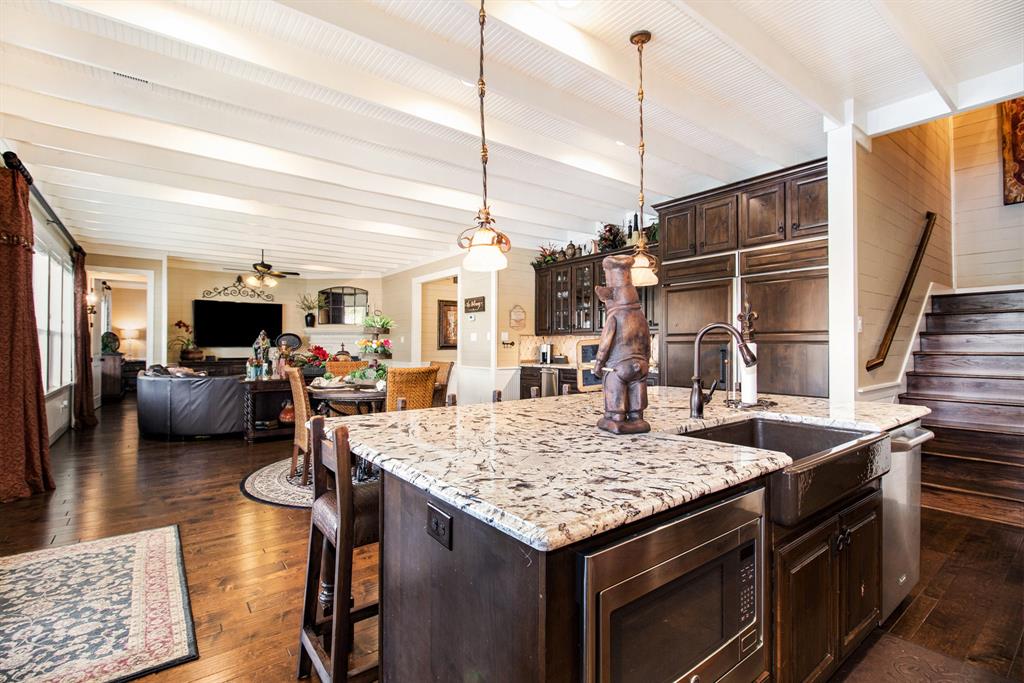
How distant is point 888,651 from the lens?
6.02 feet

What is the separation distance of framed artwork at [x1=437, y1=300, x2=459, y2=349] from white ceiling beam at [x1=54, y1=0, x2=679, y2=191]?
18.5 ft

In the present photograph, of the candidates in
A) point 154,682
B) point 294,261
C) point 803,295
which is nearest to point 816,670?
point 154,682

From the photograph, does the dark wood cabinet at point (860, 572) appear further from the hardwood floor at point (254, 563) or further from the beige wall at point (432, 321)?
the beige wall at point (432, 321)

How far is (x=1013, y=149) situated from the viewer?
484 centimetres

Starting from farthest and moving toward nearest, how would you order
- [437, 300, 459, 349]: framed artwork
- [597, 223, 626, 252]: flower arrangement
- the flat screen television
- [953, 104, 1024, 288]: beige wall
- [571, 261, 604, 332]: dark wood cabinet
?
the flat screen television < [437, 300, 459, 349]: framed artwork < [571, 261, 604, 332]: dark wood cabinet < [597, 223, 626, 252]: flower arrangement < [953, 104, 1024, 288]: beige wall

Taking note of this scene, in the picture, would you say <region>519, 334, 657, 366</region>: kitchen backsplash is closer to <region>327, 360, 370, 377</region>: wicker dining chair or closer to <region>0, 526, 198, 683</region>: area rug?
<region>327, 360, 370, 377</region>: wicker dining chair

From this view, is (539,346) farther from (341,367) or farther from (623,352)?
(623,352)

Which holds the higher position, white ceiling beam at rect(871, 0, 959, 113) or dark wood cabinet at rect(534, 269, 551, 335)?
white ceiling beam at rect(871, 0, 959, 113)

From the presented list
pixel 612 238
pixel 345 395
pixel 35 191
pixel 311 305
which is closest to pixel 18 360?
pixel 35 191

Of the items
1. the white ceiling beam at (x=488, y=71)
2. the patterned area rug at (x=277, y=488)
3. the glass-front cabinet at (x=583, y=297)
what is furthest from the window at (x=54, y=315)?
the glass-front cabinet at (x=583, y=297)

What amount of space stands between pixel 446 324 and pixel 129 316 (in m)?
8.66

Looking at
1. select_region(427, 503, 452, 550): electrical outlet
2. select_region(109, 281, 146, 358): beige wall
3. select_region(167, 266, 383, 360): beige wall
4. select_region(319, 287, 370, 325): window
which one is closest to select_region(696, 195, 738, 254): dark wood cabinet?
select_region(427, 503, 452, 550): electrical outlet

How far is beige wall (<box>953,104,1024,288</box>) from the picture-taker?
193 inches

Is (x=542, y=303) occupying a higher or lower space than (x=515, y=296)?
lower
